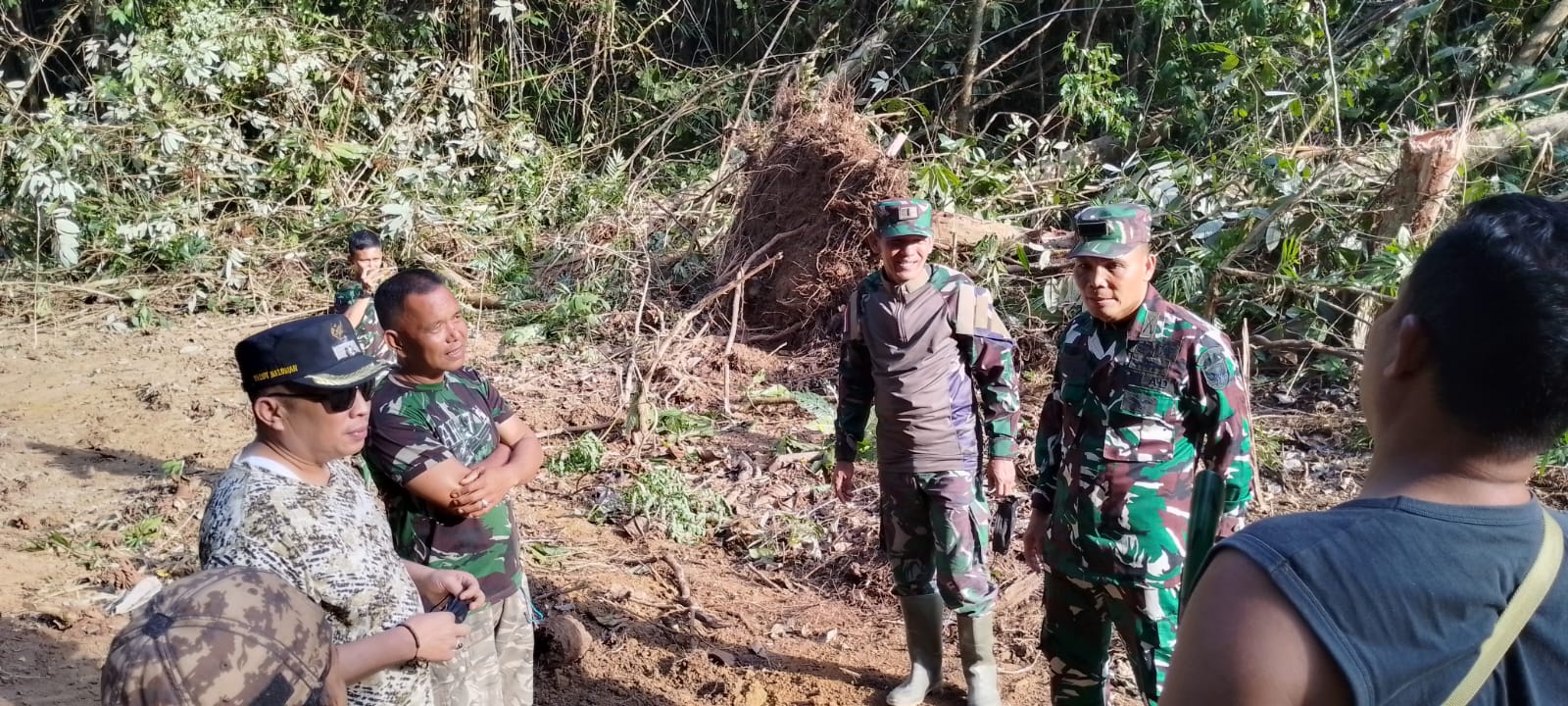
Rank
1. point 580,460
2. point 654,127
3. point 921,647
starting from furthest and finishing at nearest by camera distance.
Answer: point 654,127 < point 580,460 < point 921,647

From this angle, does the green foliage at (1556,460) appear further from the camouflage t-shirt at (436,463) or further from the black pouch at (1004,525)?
the camouflage t-shirt at (436,463)

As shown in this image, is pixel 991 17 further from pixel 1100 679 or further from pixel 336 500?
pixel 336 500

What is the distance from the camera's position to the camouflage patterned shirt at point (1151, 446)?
294cm

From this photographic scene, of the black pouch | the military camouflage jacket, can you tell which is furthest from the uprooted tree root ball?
the black pouch

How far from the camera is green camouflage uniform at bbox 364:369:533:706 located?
292cm

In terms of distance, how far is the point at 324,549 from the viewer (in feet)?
6.82

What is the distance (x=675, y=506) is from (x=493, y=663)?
2776 millimetres

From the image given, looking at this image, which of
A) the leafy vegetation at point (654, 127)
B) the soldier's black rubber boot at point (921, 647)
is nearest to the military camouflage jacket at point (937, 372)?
the soldier's black rubber boot at point (921, 647)

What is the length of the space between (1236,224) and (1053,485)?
15.9 feet

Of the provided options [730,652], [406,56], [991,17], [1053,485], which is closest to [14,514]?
[730,652]

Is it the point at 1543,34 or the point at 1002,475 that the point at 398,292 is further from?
the point at 1543,34

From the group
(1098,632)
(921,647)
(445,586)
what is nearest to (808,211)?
(921,647)

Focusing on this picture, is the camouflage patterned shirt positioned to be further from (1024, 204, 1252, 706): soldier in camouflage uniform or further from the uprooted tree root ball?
the uprooted tree root ball

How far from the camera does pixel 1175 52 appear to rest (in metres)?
9.92
